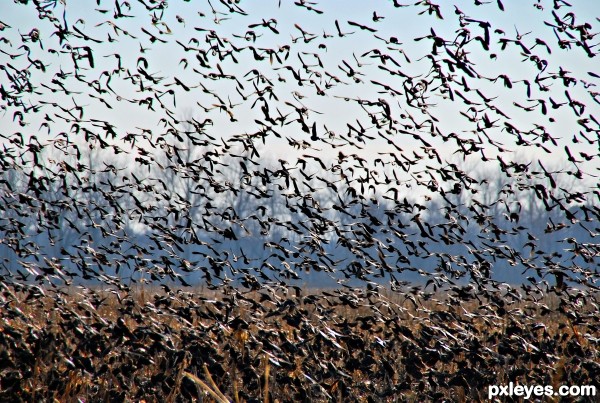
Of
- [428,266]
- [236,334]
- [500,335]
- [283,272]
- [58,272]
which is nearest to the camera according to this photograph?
[58,272]

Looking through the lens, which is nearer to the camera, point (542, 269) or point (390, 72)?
point (390, 72)

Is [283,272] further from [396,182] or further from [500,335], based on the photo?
[500,335]

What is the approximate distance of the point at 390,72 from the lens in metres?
4.98

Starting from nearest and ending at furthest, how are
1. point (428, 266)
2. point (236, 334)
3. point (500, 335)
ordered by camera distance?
point (236, 334), point (500, 335), point (428, 266)

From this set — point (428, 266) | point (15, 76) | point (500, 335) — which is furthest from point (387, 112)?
point (428, 266)

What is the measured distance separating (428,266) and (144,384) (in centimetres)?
8176

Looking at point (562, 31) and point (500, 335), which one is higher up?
point (562, 31)
